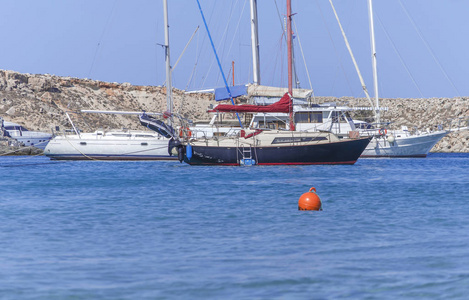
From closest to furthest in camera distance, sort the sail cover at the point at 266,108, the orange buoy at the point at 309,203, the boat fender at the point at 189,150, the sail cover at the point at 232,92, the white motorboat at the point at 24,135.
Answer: the orange buoy at the point at 309,203 → the boat fender at the point at 189,150 → the sail cover at the point at 266,108 → the sail cover at the point at 232,92 → the white motorboat at the point at 24,135

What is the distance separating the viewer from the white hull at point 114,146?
4156 centimetres

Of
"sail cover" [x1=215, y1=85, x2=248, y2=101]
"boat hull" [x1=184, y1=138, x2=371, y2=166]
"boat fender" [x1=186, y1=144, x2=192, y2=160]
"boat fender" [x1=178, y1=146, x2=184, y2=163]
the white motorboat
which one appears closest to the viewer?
"boat hull" [x1=184, y1=138, x2=371, y2=166]

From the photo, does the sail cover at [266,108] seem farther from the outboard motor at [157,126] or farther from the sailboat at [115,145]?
the sailboat at [115,145]

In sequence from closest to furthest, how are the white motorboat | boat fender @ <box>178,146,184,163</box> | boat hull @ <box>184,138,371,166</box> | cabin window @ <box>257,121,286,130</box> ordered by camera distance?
boat hull @ <box>184,138,371,166</box>, boat fender @ <box>178,146,184,163</box>, cabin window @ <box>257,121,286,130</box>, the white motorboat

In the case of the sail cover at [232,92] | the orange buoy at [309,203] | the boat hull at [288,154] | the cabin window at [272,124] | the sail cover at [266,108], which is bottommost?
the orange buoy at [309,203]

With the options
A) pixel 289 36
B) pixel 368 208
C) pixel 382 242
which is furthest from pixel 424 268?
pixel 289 36

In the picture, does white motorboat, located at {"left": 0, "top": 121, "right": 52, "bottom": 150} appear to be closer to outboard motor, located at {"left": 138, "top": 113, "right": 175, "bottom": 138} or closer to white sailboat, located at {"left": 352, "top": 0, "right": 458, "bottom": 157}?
outboard motor, located at {"left": 138, "top": 113, "right": 175, "bottom": 138}

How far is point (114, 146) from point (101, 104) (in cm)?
5872

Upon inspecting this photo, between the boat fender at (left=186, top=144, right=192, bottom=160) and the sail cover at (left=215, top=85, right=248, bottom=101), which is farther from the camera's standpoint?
the sail cover at (left=215, top=85, right=248, bottom=101)

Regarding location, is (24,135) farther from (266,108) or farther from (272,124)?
(266,108)

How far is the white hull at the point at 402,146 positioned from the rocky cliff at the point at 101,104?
24.1m

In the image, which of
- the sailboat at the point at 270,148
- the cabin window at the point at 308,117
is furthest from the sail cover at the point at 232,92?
the sailboat at the point at 270,148

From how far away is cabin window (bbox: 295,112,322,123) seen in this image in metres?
39.3

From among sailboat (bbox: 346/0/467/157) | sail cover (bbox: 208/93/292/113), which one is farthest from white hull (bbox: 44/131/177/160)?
sailboat (bbox: 346/0/467/157)
